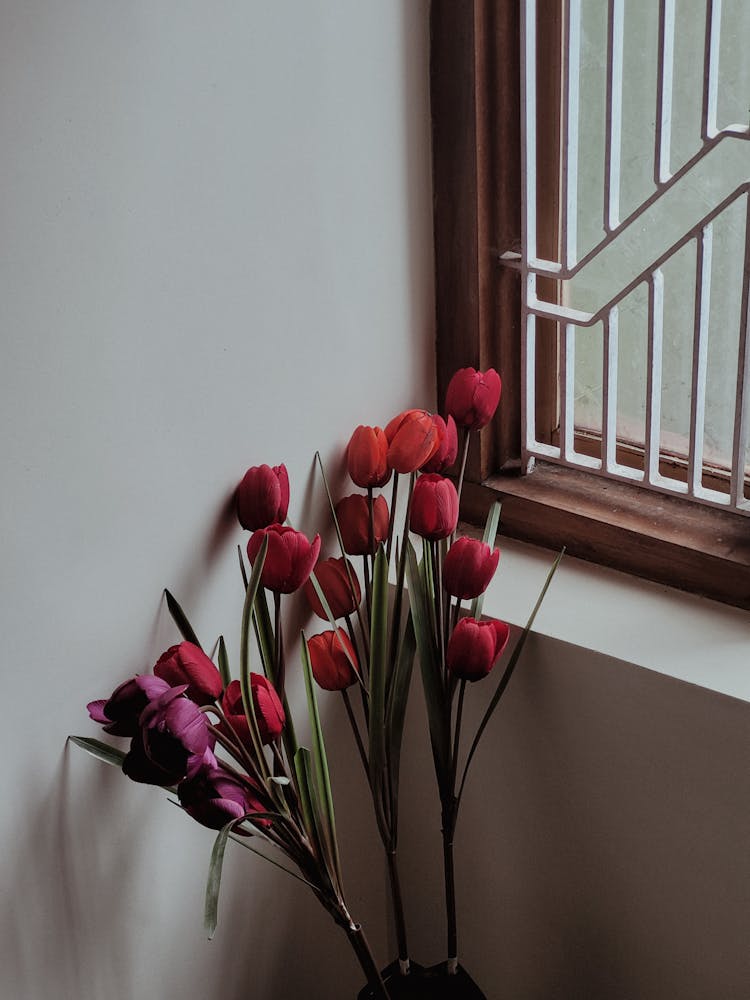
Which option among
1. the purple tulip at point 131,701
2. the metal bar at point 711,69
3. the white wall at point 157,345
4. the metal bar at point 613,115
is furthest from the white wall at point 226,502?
the metal bar at point 711,69

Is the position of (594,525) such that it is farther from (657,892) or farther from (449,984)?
(449,984)

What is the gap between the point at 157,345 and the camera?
1033 mm

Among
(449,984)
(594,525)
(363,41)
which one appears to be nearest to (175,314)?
(363,41)

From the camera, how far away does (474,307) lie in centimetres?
131

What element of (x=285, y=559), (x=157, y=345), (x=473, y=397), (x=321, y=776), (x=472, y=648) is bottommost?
(x=321, y=776)

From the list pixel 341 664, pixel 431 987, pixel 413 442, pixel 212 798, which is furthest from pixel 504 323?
pixel 431 987

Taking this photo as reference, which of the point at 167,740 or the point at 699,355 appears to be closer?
the point at 167,740

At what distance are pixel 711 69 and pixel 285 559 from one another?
2.02 ft

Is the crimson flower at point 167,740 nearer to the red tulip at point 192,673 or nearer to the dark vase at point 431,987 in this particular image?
the red tulip at point 192,673

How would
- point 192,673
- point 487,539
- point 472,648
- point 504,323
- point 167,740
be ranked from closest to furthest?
point 167,740 → point 192,673 → point 472,648 → point 487,539 → point 504,323

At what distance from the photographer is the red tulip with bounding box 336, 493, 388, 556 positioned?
4.08 feet

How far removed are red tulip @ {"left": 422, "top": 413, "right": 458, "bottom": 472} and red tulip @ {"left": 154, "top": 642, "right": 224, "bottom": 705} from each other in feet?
1.16

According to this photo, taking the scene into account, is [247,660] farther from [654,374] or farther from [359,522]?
[654,374]

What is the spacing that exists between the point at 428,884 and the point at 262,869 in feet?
0.93
